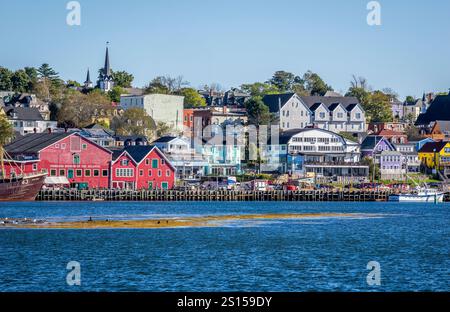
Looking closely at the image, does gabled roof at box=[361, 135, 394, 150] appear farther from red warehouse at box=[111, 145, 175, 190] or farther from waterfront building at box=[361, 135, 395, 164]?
red warehouse at box=[111, 145, 175, 190]

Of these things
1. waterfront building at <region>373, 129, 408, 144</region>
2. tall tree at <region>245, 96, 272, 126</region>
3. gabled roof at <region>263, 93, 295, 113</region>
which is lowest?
waterfront building at <region>373, 129, 408, 144</region>

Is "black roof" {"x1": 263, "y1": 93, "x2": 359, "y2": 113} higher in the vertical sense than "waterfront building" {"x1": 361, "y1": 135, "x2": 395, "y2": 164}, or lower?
higher

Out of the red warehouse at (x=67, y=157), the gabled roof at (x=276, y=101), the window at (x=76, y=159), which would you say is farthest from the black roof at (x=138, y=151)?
the gabled roof at (x=276, y=101)

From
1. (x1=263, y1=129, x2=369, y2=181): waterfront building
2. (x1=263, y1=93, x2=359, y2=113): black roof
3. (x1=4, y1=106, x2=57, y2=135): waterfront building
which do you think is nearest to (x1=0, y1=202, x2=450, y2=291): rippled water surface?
(x1=263, y1=129, x2=369, y2=181): waterfront building

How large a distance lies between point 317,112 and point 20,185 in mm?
82830

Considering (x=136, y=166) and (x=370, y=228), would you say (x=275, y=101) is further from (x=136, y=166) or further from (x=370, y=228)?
(x=370, y=228)

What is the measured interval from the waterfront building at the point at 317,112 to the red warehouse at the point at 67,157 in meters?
60.0

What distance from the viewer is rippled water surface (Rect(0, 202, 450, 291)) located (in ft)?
139

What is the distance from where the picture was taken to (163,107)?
6796 inches

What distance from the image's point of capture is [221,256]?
5297cm

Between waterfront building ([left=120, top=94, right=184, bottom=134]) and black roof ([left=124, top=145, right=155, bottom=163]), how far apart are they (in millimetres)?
Result: 45897

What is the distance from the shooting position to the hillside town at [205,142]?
387 feet
